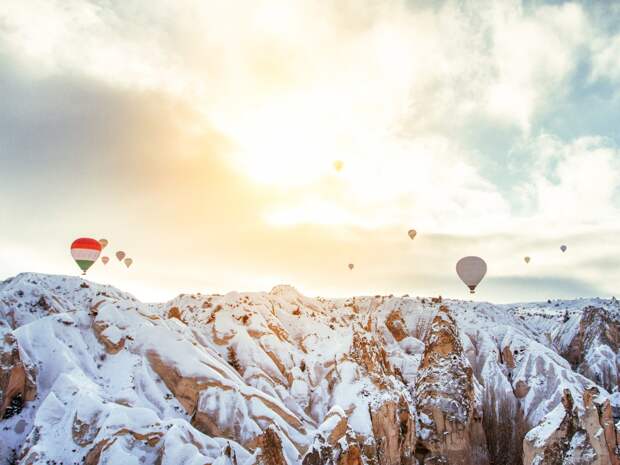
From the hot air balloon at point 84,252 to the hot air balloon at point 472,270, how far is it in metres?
40.2

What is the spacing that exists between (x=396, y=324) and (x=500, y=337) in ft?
57.6

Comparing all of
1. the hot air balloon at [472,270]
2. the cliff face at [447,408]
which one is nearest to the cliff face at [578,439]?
the cliff face at [447,408]

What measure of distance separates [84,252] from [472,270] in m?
42.1

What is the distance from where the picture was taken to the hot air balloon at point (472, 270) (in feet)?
170

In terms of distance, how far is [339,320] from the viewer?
78.9m

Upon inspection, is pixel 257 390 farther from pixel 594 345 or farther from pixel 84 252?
pixel 594 345

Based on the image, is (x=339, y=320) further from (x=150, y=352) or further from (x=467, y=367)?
(x=150, y=352)

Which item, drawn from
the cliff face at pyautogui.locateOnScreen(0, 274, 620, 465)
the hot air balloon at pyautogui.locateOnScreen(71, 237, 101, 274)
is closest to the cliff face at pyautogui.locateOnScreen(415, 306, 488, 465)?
the cliff face at pyautogui.locateOnScreen(0, 274, 620, 465)

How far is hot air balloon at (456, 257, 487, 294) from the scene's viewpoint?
5188 cm

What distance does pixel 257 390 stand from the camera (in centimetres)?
3778

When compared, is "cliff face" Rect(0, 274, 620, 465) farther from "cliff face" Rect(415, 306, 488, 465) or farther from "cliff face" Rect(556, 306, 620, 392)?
"cliff face" Rect(556, 306, 620, 392)

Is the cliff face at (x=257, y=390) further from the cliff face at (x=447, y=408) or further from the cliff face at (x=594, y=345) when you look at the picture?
the cliff face at (x=594, y=345)

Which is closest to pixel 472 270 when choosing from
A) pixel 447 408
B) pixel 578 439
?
pixel 447 408

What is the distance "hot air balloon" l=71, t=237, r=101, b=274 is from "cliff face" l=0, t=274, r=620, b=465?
3.99 meters
